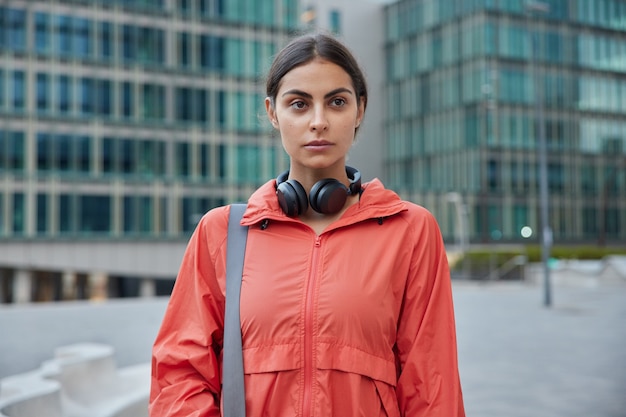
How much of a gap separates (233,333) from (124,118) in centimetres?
4487

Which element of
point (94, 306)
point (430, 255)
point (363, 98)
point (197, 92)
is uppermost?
point (197, 92)

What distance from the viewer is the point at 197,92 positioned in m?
48.9

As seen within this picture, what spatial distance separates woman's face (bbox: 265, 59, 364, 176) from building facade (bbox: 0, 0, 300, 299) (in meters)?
36.1

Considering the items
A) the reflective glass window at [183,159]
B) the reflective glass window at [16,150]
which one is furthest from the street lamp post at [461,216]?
the reflective glass window at [16,150]

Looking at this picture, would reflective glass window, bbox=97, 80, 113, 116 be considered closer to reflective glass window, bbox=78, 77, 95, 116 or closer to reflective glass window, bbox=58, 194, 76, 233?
reflective glass window, bbox=78, 77, 95, 116

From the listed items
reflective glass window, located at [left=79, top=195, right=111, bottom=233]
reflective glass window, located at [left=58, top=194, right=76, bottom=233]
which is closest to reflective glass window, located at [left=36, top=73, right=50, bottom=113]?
reflective glass window, located at [left=58, top=194, right=76, bottom=233]

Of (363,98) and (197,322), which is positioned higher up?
(363,98)

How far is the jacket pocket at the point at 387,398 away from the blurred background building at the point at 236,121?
24.8 meters

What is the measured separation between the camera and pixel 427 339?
241 cm

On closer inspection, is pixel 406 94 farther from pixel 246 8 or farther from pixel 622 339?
pixel 622 339

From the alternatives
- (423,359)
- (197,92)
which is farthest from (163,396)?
(197,92)

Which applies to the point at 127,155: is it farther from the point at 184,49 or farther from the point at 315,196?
the point at 315,196

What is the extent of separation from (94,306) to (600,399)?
63.5 ft

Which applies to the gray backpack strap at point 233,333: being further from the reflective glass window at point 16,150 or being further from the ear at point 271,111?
the reflective glass window at point 16,150
